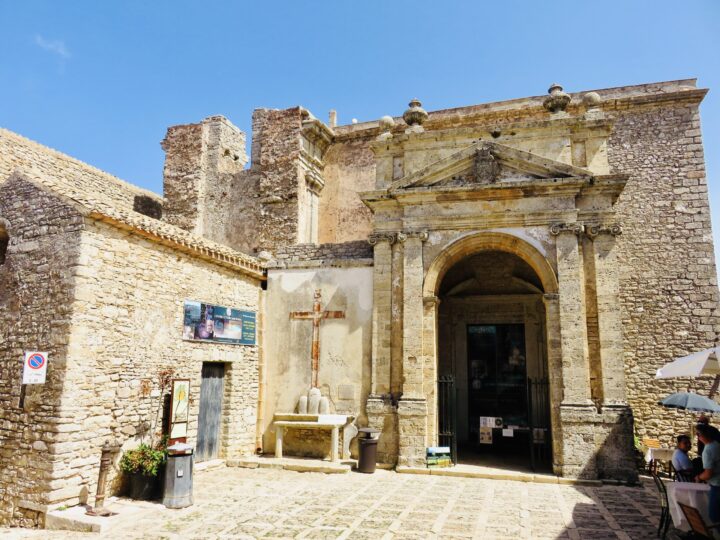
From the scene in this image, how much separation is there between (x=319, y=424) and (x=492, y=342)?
5.58 metres

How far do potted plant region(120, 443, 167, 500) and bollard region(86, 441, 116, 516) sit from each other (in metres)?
0.59

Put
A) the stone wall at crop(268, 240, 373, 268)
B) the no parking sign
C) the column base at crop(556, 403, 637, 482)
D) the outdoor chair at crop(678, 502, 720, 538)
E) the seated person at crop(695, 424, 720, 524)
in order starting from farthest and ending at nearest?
the stone wall at crop(268, 240, 373, 268) → the column base at crop(556, 403, 637, 482) → the no parking sign → the seated person at crop(695, 424, 720, 524) → the outdoor chair at crop(678, 502, 720, 538)

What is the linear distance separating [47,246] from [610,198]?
993cm

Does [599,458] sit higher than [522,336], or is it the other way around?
[522,336]

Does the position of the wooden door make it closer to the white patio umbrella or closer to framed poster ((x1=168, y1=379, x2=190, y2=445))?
framed poster ((x1=168, y1=379, x2=190, y2=445))

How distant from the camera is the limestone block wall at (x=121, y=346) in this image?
7.47m

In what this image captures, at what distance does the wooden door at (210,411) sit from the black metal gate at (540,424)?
6.15 m

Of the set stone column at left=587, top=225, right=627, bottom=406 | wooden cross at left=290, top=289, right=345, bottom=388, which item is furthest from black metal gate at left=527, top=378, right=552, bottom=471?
wooden cross at left=290, top=289, right=345, bottom=388

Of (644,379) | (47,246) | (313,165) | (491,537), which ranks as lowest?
(491,537)

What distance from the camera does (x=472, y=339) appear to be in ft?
46.3

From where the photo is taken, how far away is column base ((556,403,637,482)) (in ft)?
30.4

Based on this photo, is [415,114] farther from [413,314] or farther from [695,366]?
[695,366]

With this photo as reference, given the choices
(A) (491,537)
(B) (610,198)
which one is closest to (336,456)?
(A) (491,537)

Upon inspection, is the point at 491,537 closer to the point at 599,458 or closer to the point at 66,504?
the point at 599,458
